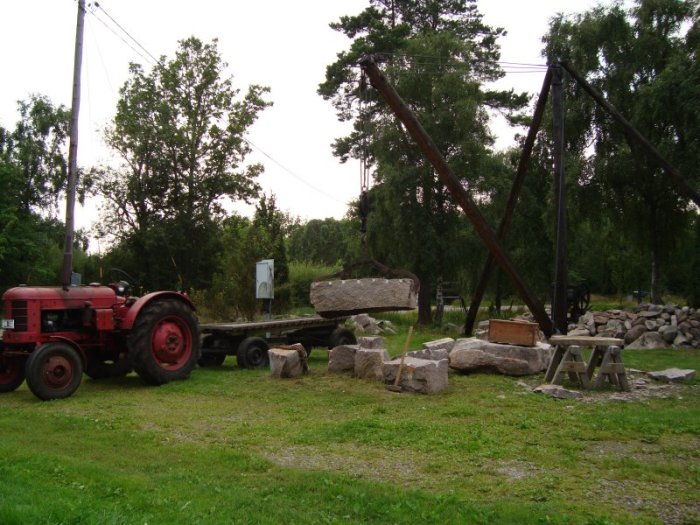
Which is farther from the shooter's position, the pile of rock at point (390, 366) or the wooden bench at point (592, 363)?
the wooden bench at point (592, 363)

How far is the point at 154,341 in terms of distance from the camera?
10.4 meters

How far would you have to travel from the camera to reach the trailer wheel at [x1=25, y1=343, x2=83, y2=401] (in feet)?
28.6

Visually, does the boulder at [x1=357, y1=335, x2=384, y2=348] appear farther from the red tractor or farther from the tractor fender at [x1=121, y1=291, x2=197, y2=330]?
the tractor fender at [x1=121, y1=291, x2=197, y2=330]

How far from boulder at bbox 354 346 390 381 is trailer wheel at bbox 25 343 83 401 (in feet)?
14.4

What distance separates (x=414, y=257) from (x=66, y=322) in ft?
49.5

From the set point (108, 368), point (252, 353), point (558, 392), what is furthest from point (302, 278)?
point (558, 392)

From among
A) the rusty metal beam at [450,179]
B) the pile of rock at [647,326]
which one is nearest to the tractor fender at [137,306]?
the rusty metal beam at [450,179]

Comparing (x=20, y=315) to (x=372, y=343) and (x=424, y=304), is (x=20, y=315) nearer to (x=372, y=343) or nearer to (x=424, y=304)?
(x=372, y=343)

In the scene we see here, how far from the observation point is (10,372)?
31.9ft

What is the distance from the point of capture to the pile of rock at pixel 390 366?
960 centimetres

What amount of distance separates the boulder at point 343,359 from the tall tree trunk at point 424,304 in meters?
12.7

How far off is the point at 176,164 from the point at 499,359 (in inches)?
952

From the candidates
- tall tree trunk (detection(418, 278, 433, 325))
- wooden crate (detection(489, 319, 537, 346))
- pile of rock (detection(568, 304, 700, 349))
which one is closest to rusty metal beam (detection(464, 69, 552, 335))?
wooden crate (detection(489, 319, 537, 346))

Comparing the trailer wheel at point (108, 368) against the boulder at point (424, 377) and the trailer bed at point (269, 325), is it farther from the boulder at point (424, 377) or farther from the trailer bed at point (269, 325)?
the boulder at point (424, 377)
